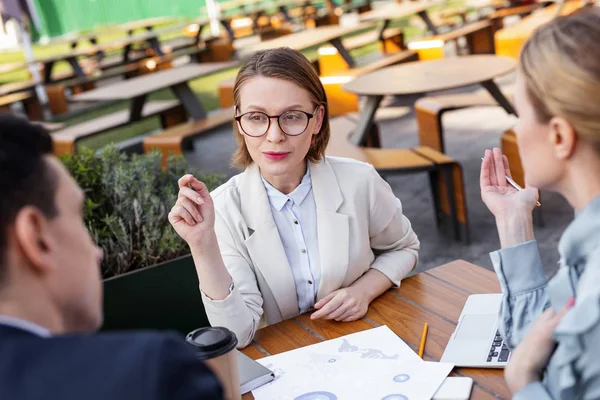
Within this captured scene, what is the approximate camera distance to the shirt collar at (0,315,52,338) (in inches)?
33.3

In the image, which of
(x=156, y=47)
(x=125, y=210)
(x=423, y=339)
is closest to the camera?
(x=423, y=339)

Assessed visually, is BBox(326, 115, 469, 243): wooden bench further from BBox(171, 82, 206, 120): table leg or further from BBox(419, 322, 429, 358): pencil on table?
BBox(419, 322, 429, 358): pencil on table

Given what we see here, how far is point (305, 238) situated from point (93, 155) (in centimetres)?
160

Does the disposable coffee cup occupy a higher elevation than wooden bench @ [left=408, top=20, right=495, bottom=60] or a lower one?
higher

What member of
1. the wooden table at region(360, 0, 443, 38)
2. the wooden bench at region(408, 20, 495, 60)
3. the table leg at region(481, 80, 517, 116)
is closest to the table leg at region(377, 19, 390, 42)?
the wooden table at region(360, 0, 443, 38)

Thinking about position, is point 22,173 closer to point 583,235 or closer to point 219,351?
point 219,351

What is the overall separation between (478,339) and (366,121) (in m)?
3.66

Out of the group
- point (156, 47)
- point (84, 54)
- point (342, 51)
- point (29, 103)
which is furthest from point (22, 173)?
Answer: point (156, 47)

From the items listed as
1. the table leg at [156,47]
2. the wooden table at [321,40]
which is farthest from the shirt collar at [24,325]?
the table leg at [156,47]

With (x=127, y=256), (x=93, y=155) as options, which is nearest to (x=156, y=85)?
(x=93, y=155)

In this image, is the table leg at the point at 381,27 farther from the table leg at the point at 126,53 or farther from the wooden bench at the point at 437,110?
the table leg at the point at 126,53

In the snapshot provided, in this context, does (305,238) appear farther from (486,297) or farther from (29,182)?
(29,182)

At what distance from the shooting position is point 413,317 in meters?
1.92

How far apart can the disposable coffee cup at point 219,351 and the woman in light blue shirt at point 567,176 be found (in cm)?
57
